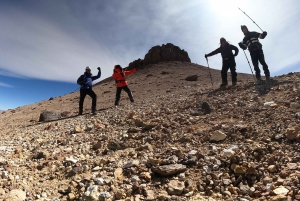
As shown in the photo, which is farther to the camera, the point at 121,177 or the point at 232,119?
the point at 232,119

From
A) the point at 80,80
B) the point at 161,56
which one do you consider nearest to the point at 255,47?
the point at 80,80

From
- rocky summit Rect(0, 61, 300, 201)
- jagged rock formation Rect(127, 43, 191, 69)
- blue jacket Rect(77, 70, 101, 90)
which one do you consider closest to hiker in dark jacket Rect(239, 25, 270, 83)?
rocky summit Rect(0, 61, 300, 201)

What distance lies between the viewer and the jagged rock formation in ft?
204

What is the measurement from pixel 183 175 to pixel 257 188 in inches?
51.6

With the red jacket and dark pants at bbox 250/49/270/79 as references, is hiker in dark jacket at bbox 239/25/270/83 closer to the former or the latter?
dark pants at bbox 250/49/270/79

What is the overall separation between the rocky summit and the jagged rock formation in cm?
5484

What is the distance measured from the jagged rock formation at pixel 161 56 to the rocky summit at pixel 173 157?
5484cm

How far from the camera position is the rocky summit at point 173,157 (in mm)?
4043

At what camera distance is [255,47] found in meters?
11.1

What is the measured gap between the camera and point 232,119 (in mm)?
6949

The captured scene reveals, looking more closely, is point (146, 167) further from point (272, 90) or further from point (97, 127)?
point (272, 90)

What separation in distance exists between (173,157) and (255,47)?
8.55 meters

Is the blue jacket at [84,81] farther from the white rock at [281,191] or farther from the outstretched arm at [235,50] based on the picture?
the white rock at [281,191]

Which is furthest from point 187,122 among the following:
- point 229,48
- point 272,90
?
point 229,48
